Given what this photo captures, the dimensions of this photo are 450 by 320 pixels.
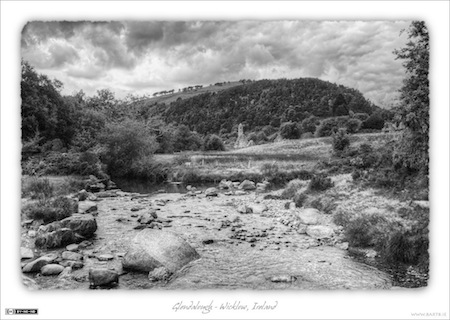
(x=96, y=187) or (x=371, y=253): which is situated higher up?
(x=96, y=187)

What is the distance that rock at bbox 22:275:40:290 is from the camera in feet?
17.5

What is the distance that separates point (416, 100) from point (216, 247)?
405 cm

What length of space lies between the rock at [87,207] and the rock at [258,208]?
9.48 ft

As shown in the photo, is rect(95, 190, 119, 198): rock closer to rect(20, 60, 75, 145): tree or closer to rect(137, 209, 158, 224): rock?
rect(137, 209, 158, 224): rock

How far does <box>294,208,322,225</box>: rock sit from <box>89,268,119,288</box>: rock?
3.43 metres

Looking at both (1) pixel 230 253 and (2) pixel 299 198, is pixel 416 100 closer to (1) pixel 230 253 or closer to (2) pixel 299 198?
(2) pixel 299 198

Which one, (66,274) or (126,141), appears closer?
(66,274)

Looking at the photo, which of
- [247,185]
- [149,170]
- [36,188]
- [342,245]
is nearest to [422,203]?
[342,245]

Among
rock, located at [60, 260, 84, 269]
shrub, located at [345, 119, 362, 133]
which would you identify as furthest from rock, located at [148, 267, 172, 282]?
shrub, located at [345, 119, 362, 133]

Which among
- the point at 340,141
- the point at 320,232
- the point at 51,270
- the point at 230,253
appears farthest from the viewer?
the point at 320,232

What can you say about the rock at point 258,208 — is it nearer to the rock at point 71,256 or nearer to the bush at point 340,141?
the bush at point 340,141

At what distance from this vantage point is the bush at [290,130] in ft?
19.4

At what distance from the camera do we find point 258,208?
6852 millimetres

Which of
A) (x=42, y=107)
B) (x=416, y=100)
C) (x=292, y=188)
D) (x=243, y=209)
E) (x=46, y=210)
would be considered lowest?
(x=243, y=209)
